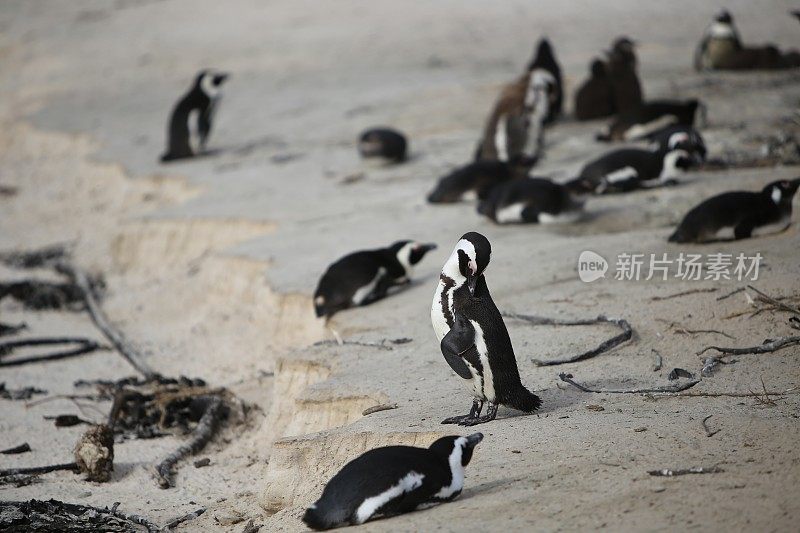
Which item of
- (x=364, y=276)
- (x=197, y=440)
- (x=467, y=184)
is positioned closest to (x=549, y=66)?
(x=467, y=184)

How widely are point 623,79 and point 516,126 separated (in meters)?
2.13

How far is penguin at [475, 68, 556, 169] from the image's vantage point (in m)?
11.8

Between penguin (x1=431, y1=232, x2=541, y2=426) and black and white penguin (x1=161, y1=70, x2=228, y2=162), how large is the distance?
10115 mm

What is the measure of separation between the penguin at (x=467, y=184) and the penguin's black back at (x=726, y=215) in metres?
2.66

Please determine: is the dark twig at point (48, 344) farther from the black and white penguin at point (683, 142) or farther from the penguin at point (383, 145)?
the black and white penguin at point (683, 142)

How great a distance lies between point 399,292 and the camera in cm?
791

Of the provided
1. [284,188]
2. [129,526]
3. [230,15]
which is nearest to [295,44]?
[230,15]

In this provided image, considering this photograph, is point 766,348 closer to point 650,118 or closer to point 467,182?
point 467,182

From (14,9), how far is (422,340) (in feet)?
80.7

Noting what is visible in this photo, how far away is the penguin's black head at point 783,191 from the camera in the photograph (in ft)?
24.9

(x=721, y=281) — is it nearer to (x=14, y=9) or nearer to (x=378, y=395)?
(x=378, y=395)

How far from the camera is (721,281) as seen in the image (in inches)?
261

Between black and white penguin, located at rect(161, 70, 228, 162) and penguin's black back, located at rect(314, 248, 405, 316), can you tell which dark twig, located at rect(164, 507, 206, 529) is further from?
black and white penguin, located at rect(161, 70, 228, 162)

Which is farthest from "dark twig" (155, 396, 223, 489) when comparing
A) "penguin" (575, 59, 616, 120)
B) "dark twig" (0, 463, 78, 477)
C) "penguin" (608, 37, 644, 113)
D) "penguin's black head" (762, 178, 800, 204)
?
"penguin" (575, 59, 616, 120)
